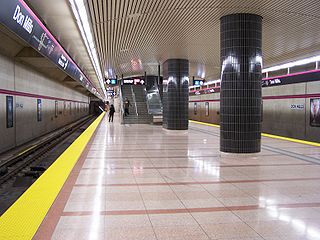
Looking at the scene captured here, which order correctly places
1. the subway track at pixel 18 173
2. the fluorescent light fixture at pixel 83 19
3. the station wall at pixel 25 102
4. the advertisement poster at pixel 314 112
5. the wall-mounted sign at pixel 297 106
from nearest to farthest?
the subway track at pixel 18 173, the fluorescent light fixture at pixel 83 19, the station wall at pixel 25 102, the advertisement poster at pixel 314 112, the wall-mounted sign at pixel 297 106

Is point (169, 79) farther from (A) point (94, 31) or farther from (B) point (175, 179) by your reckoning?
(B) point (175, 179)

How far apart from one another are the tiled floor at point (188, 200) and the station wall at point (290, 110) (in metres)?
4.61

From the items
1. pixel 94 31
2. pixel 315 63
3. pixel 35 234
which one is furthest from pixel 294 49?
pixel 35 234

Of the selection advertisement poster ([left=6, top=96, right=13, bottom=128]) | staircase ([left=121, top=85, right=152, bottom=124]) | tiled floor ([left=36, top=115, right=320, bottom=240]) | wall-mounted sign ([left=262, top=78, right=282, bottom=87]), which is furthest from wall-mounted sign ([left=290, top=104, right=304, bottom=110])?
staircase ([left=121, top=85, right=152, bottom=124])

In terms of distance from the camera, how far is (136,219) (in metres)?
3.53

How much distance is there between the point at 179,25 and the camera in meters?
8.59

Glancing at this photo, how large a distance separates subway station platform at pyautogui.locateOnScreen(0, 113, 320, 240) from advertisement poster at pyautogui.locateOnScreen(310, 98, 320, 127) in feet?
12.9

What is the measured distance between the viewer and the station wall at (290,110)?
11.4 metres

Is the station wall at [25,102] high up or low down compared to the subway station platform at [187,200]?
up

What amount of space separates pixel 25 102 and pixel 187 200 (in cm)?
952

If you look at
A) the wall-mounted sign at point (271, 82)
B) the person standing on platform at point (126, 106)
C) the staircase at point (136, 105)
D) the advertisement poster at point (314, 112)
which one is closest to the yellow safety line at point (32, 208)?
the advertisement poster at point (314, 112)

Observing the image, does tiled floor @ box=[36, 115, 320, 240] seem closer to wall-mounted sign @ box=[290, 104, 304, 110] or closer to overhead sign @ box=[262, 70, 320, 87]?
overhead sign @ box=[262, 70, 320, 87]

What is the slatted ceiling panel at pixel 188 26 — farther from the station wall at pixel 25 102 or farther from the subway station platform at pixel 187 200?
the subway station platform at pixel 187 200

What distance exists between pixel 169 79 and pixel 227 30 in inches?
300
